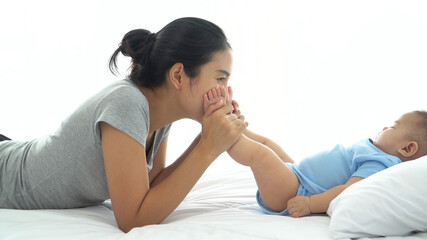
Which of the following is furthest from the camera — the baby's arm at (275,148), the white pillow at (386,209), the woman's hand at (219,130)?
the baby's arm at (275,148)

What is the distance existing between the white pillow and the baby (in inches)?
9.1

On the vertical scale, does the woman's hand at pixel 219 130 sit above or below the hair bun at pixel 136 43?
below

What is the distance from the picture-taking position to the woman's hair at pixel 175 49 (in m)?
1.43

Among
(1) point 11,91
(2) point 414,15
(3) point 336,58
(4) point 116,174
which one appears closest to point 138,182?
(4) point 116,174

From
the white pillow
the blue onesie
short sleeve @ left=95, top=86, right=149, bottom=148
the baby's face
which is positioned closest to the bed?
the white pillow

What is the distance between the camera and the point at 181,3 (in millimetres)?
3311

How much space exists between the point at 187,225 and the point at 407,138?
0.89 m

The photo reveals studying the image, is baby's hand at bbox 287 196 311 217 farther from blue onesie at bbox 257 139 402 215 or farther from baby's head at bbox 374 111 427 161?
baby's head at bbox 374 111 427 161

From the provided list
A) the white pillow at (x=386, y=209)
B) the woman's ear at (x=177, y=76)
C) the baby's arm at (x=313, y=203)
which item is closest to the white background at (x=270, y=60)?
the woman's ear at (x=177, y=76)

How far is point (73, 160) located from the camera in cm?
138

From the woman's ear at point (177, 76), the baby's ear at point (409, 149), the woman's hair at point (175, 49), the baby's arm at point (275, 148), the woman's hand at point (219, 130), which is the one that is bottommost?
the baby's arm at point (275, 148)

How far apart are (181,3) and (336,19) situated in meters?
1.22

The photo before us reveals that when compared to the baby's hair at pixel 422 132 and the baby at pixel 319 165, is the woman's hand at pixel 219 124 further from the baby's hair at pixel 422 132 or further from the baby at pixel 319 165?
the baby's hair at pixel 422 132

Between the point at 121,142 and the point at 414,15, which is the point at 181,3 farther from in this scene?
the point at 121,142
